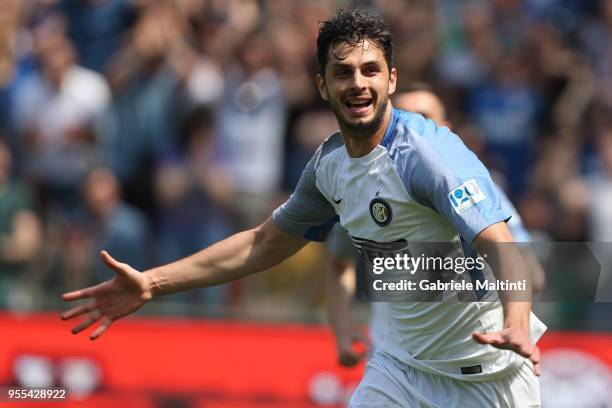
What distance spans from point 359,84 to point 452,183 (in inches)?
23.1

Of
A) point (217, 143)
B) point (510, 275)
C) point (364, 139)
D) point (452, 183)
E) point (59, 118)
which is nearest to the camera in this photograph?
point (510, 275)

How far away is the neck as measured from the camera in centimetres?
511

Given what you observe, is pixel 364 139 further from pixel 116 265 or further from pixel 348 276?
pixel 348 276

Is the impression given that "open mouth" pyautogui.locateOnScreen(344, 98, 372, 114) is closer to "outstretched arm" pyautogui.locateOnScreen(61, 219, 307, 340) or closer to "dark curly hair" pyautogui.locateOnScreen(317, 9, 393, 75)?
"dark curly hair" pyautogui.locateOnScreen(317, 9, 393, 75)

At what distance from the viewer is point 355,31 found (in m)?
5.02

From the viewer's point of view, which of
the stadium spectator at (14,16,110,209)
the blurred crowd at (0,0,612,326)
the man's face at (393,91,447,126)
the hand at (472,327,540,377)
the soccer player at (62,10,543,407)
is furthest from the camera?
the stadium spectator at (14,16,110,209)

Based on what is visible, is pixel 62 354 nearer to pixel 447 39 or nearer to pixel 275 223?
pixel 275 223

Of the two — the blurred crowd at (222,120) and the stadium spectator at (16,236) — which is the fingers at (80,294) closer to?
the blurred crowd at (222,120)

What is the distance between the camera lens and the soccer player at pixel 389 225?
486 cm

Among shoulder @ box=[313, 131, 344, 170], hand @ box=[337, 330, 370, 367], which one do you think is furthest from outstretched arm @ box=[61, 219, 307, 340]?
hand @ box=[337, 330, 370, 367]

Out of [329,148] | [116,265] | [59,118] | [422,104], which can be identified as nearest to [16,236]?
[59,118]

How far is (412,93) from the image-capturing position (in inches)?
283

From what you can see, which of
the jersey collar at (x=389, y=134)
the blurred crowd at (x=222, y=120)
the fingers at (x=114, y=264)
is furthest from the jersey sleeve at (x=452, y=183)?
the blurred crowd at (x=222, y=120)

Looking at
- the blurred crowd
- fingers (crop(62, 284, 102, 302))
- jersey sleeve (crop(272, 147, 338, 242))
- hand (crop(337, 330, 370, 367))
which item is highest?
the blurred crowd
